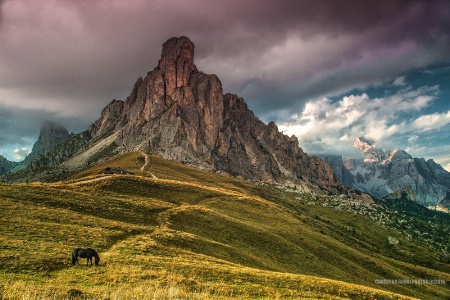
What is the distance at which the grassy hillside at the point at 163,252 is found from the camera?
92.8ft

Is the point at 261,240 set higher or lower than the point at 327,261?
higher

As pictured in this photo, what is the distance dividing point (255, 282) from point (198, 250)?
1572cm

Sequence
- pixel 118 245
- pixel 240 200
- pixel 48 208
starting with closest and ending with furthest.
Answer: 1. pixel 118 245
2. pixel 48 208
3. pixel 240 200

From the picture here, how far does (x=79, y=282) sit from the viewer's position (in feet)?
89.3

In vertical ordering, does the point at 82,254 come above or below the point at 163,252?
above

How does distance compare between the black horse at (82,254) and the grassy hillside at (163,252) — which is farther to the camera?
the black horse at (82,254)

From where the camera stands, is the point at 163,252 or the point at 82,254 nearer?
the point at 82,254

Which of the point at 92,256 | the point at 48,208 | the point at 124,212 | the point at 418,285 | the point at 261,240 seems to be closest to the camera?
the point at 92,256

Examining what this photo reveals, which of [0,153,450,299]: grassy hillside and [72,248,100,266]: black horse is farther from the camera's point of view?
[72,248,100,266]: black horse

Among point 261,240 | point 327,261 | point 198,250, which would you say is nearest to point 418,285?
point 327,261

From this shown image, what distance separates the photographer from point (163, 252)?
4325 cm

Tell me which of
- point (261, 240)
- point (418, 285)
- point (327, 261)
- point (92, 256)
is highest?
point (92, 256)

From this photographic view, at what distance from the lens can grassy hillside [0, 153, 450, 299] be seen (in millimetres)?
28281

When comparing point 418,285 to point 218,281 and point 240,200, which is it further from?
point 218,281
